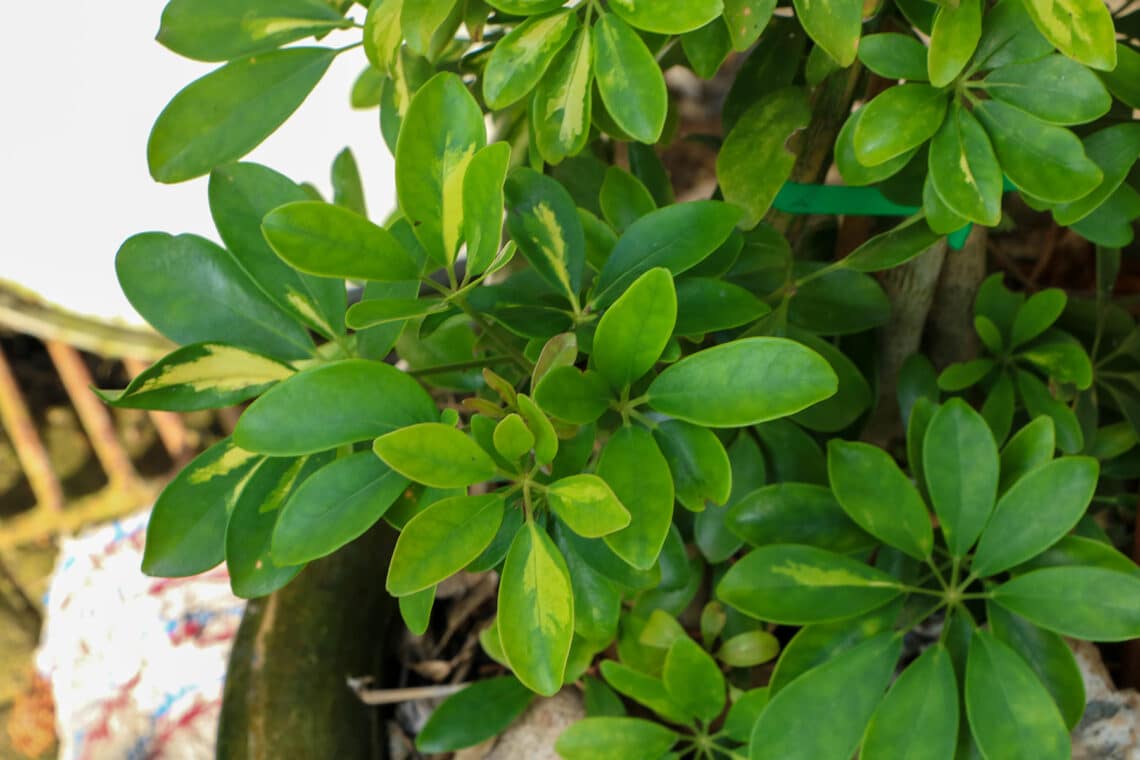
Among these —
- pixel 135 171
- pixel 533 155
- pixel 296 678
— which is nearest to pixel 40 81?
pixel 135 171

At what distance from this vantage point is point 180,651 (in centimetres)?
119

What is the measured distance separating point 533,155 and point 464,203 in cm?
16

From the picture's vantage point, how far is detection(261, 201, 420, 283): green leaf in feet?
1.29

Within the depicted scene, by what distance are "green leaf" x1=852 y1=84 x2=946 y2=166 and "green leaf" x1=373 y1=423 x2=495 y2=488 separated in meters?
0.25

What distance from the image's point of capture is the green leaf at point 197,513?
470 mm

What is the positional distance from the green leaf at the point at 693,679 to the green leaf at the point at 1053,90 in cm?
38

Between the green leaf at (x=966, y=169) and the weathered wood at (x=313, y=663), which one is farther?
the weathered wood at (x=313, y=663)

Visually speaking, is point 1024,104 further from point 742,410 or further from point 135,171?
point 135,171

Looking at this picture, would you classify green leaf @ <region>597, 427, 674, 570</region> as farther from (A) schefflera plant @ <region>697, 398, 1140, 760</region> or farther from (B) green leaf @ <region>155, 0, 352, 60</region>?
(B) green leaf @ <region>155, 0, 352, 60</region>

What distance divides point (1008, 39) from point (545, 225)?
10.0 inches

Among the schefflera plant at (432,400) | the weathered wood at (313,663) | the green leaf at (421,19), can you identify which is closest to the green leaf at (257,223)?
the schefflera plant at (432,400)

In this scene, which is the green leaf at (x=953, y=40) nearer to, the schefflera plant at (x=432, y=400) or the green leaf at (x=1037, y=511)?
the schefflera plant at (x=432, y=400)

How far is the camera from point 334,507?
43 centimetres

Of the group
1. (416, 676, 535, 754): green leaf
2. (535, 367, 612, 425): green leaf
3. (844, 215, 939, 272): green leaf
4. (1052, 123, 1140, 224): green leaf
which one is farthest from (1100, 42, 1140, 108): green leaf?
(416, 676, 535, 754): green leaf
